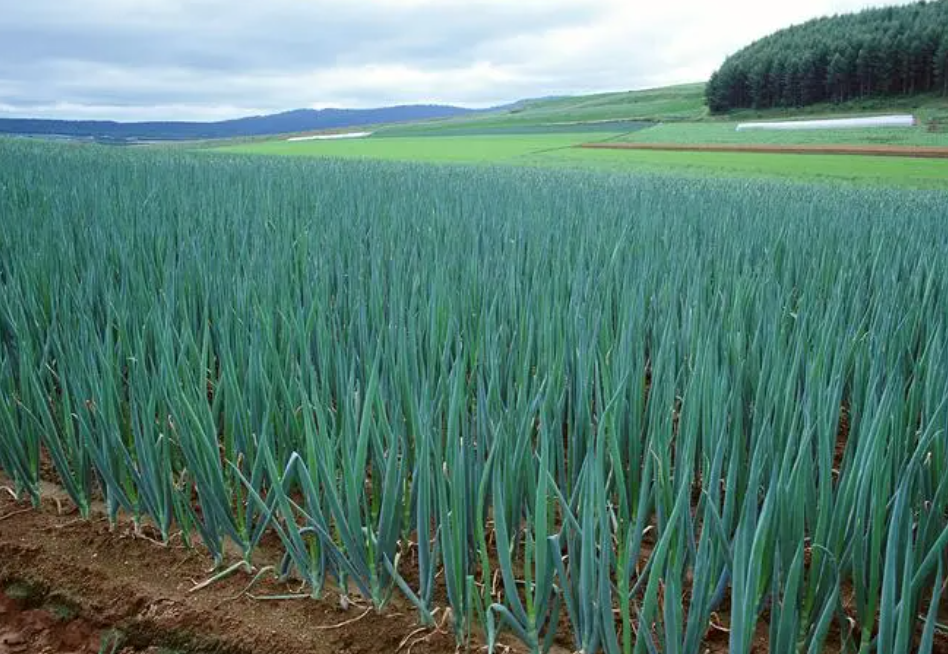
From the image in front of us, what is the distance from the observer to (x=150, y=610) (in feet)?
→ 4.13

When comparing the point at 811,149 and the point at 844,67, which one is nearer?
the point at 811,149

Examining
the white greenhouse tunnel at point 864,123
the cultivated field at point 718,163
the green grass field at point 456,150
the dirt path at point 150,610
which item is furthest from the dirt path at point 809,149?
the dirt path at point 150,610

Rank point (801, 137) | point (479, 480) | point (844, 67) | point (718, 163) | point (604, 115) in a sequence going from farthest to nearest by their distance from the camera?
1. point (604, 115)
2. point (844, 67)
3. point (801, 137)
4. point (718, 163)
5. point (479, 480)

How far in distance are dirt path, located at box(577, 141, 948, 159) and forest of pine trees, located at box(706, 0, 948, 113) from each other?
50.6 feet

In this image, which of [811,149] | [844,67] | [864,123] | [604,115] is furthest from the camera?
[604,115]

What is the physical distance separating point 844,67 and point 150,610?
32.9m

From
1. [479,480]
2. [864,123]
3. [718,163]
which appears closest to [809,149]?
[718,163]

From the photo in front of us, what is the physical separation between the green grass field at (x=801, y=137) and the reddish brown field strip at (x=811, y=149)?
0.50m

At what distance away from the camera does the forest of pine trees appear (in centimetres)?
2859

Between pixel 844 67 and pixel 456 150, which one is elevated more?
pixel 844 67

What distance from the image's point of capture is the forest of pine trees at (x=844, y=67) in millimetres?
28594

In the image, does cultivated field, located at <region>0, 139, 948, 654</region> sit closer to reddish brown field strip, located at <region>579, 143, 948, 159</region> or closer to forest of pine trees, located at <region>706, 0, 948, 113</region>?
reddish brown field strip, located at <region>579, 143, 948, 159</region>

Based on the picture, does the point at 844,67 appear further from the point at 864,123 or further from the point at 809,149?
the point at 809,149

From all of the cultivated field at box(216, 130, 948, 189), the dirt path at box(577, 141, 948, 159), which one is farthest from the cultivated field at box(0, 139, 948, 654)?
the dirt path at box(577, 141, 948, 159)
